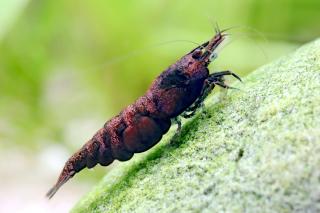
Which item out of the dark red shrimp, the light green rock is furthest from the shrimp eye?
the light green rock

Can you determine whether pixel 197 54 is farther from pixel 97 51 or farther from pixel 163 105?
pixel 97 51

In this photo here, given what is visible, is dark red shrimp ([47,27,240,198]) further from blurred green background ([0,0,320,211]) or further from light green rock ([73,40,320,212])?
blurred green background ([0,0,320,211])

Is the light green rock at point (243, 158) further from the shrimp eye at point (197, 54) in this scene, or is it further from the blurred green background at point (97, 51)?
the blurred green background at point (97, 51)

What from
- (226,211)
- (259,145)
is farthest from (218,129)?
(226,211)

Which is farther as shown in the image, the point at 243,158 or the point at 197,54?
the point at 197,54

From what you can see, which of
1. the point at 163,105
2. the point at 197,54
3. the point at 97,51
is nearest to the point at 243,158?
the point at 163,105

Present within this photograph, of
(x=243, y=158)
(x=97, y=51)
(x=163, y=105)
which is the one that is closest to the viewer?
(x=243, y=158)

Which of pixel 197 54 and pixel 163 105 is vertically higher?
pixel 197 54

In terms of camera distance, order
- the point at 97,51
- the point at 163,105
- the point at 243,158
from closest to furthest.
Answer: the point at 243,158, the point at 163,105, the point at 97,51

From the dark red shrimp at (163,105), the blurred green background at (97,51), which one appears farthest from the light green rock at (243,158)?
the blurred green background at (97,51)
